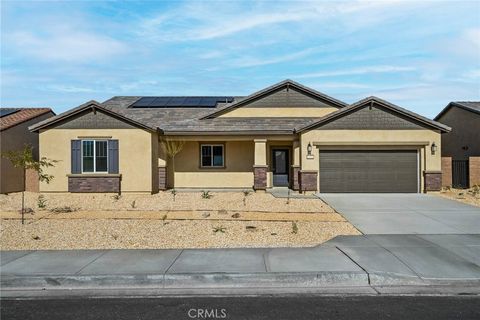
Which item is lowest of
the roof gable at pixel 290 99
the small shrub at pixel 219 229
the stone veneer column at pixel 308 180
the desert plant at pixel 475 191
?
the small shrub at pixel 219 229

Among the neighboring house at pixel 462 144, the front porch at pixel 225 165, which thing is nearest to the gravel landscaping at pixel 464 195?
the neighboring house at pixel 462 144

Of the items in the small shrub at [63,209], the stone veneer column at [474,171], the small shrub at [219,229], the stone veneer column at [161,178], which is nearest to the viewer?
the small shrub at [219,229]

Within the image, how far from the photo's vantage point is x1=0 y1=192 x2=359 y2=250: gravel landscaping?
10148 mm

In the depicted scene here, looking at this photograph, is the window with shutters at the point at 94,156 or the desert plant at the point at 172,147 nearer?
the window with shutters at the point at 94,156

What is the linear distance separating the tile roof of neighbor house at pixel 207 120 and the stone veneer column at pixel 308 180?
2141mm

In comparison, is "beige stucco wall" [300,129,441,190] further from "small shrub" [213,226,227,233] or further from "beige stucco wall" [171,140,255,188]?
"small shrub" [213,226,227,233]

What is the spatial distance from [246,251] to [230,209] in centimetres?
602

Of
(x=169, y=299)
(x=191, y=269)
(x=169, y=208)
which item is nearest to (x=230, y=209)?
(x=169, y=208)

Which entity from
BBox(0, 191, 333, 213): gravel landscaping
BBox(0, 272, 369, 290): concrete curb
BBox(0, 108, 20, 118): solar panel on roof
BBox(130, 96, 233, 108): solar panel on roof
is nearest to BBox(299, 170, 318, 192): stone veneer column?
BBox(0, 191, 333, 213): gravel landscaping

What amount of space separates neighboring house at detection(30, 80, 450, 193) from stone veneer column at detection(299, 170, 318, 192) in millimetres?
47

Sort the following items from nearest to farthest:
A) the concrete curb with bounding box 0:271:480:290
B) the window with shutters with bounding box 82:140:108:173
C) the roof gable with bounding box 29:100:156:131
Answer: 1. the concrete curb with bounding box 0:271:480:290
2. the roof gable with bounding box 29:100:156:131
3. the window with shutters with bounding box 82:140:108:173

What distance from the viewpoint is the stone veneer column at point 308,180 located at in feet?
65.9

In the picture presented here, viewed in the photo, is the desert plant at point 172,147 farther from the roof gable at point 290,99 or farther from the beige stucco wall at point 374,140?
the beige stucco wall at point 374,140

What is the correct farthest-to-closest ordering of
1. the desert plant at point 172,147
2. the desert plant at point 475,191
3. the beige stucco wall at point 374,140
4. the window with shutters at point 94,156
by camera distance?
the desert plant at point 172,147
the beige stucco wall at point 374,140
the window with shutters at point 94,156
the desert plant at point 475,191
